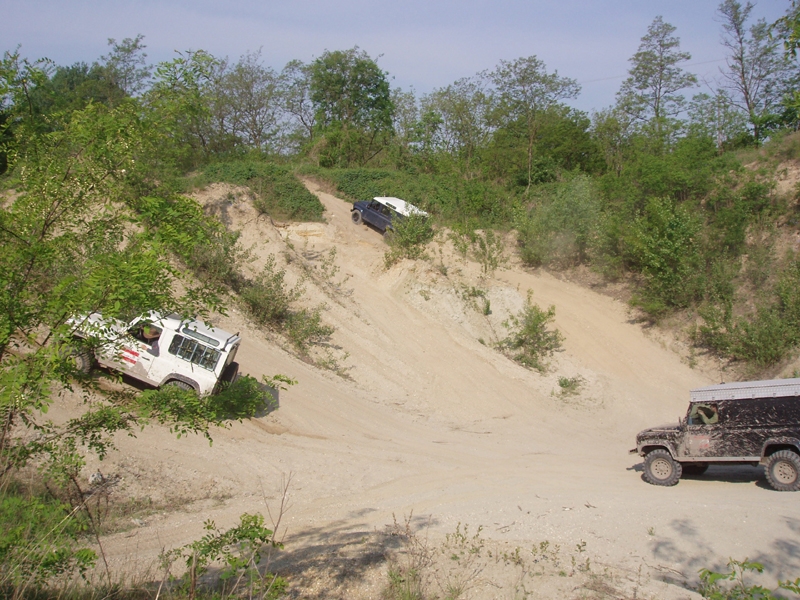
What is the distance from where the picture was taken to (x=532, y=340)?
20812 mm

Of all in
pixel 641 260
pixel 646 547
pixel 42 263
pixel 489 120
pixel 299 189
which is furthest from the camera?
pixel 489 120

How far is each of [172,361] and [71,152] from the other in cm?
680

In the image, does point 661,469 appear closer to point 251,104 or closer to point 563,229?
point 563,229

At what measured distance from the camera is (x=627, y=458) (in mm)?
14719

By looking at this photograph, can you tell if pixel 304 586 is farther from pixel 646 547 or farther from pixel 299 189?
pixel 299 189

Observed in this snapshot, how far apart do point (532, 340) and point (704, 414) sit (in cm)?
912

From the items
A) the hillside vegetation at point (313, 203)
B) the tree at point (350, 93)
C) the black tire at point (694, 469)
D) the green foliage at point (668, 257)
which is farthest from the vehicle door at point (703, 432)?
the tree at point (350, 93)

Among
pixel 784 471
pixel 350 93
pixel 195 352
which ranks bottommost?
pixel 195 352

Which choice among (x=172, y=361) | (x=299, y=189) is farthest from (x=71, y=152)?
(x=299, y=189)

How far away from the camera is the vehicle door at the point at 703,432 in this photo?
11539 mm

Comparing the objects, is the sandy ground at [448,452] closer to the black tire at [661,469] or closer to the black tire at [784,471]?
the black tire at [661,469]

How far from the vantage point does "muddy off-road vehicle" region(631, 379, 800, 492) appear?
35.9ft

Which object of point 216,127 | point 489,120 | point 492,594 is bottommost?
point 492,594

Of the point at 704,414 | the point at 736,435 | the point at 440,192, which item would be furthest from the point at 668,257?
the point at 440,192
